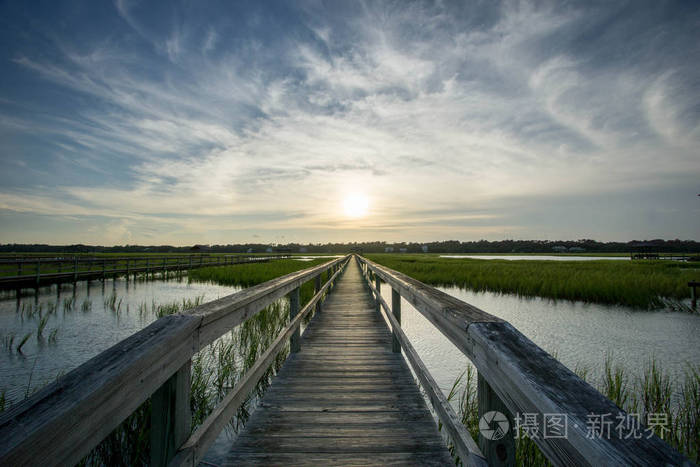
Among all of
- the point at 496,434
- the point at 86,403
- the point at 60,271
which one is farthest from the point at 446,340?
the point at 60,271

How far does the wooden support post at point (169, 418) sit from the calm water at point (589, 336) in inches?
165

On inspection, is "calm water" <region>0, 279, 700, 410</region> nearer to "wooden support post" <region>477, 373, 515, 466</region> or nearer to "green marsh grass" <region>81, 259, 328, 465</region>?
"green marsh grass" <region>81, 259, 328, 465</region>

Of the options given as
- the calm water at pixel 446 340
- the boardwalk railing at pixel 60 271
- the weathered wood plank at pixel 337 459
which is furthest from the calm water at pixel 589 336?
the boardwalk railing at pixel 60 271

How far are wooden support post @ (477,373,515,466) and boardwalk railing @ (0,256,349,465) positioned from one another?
4.08 ft

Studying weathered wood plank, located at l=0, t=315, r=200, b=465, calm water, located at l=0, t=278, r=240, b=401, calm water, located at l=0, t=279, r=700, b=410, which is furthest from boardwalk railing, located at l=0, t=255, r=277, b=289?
weathered wood plank, located at l=0, t=315, r=200, b=465

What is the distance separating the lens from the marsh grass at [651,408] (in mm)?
2762

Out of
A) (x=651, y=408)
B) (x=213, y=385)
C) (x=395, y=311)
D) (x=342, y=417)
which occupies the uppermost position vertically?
(x=395, y=311)

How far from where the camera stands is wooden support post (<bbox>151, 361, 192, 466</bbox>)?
1.28 metres

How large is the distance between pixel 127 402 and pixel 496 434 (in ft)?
4.38

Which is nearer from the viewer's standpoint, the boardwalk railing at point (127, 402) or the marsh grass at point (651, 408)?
the boardwalk railing at point (127, 402)

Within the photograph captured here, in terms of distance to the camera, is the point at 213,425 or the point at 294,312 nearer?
the point at 213,425

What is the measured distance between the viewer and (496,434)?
1185 mm

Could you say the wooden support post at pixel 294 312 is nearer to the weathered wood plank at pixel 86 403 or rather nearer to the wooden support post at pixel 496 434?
the weathered wood plank at pixel 86 403

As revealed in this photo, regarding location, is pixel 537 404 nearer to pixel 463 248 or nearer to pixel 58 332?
pixel 58 332
